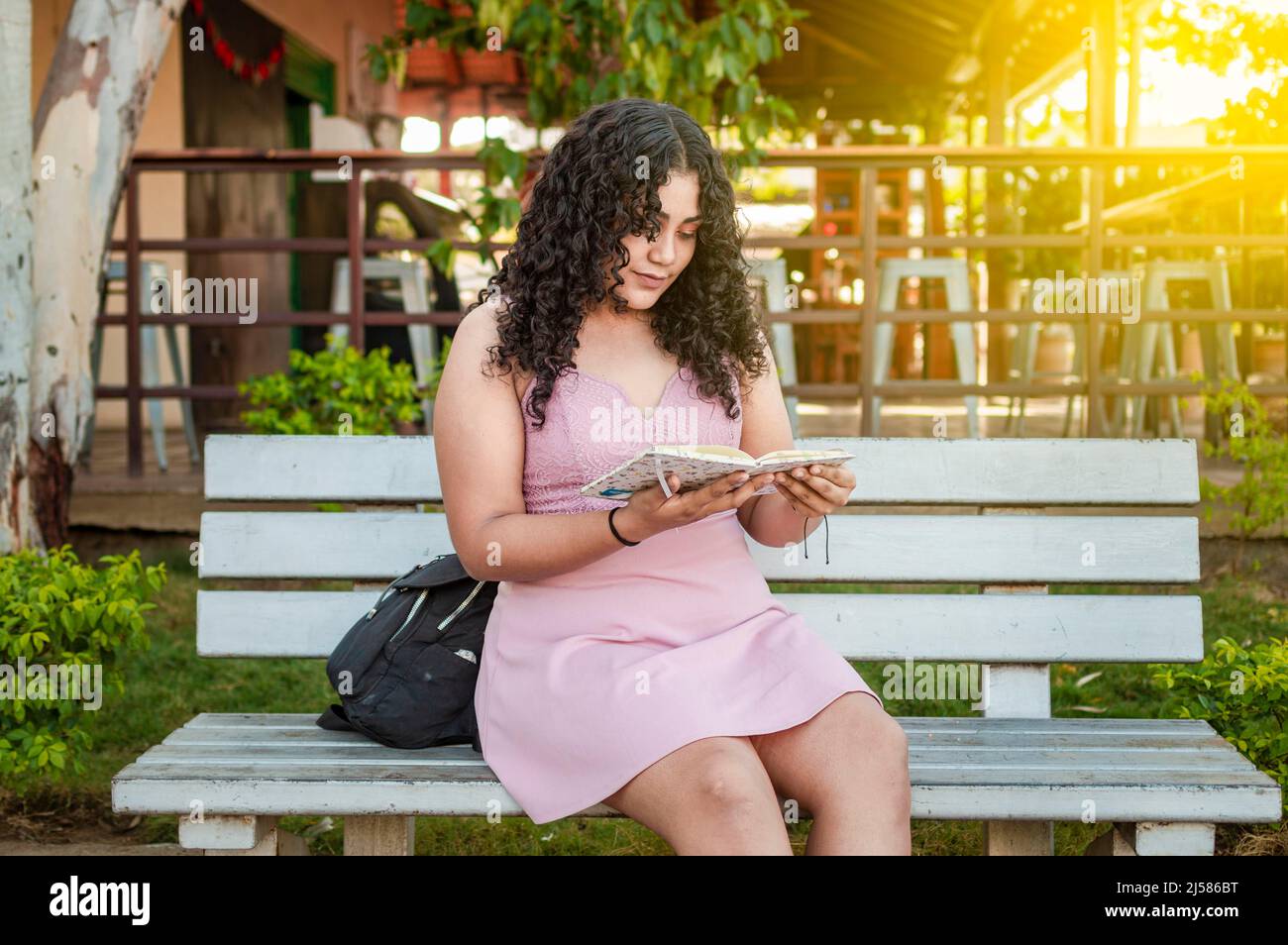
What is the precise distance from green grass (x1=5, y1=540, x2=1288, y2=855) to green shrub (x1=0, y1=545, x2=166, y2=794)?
1.40 feet

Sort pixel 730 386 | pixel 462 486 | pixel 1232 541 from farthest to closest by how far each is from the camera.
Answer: pixel 1232 541, pixel 730 386, pixel 462 486

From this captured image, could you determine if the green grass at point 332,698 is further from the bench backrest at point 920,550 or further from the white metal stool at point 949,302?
the white metal stool at point 949,302

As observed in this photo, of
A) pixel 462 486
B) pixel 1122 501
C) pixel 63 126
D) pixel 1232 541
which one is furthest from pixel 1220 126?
pixel 462 486

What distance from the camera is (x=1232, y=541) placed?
472cm

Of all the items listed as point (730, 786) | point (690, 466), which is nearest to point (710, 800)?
point (730, 786)

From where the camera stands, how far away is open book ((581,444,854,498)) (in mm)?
1799

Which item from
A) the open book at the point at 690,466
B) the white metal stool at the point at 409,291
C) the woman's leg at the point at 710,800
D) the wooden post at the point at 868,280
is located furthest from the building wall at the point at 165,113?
the woman's leg at the point at 710,800

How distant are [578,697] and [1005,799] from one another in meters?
Result: 0.66

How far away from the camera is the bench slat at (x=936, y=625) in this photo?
2641 millimetres

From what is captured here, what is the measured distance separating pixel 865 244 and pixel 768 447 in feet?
10.0

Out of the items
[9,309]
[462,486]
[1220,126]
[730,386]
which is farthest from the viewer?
[1220,126]

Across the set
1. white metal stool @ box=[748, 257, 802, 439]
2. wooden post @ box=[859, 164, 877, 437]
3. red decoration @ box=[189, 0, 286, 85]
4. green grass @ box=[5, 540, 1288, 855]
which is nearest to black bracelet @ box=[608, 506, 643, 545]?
green grass @ box=[5, 540, 1288, 855]

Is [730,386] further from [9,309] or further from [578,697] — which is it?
[9,309]
